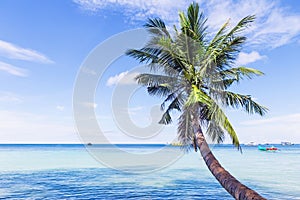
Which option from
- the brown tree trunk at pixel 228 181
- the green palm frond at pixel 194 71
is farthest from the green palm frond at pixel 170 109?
the brown tree trunk at pixel 228 181

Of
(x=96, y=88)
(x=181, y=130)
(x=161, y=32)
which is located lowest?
(x=181, y=130)

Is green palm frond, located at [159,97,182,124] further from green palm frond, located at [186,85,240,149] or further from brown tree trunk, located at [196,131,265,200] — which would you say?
brown tree trunk, located at [196,131,265,200]

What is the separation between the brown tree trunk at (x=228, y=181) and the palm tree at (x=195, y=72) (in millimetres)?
202

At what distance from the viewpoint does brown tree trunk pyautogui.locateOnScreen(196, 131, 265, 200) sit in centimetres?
466

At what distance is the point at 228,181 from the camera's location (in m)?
5.45

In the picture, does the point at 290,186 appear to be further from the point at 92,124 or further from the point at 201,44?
the point at 92,124

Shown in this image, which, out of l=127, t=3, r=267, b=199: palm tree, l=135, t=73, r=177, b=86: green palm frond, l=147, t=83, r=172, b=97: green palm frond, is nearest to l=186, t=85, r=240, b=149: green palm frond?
l=127, t=3, r=267, b=199: palm tree

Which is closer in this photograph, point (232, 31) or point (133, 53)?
point (232, 31)

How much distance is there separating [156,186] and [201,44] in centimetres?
1022

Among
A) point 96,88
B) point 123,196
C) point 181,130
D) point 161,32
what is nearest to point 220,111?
point 181,130

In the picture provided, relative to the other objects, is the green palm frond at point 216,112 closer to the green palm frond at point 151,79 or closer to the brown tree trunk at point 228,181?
the brown tree trunk at point 228,181

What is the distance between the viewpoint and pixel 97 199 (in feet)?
41.2

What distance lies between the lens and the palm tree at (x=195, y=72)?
8055 mm

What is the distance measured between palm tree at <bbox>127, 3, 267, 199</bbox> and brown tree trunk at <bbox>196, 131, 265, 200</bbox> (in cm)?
20
